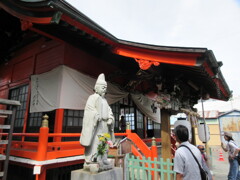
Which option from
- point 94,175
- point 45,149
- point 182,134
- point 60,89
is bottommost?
point 94,175

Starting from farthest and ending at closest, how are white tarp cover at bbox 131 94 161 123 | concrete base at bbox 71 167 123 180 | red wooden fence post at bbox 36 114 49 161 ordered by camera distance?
white tarp cover at bbox 131 94 161 123
red wooden fence post at bbox 36 114 49 161
concrete base at bbox 71 167 123 180

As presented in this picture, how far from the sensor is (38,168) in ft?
13.1

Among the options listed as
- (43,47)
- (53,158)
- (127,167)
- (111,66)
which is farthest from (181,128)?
(43,47)

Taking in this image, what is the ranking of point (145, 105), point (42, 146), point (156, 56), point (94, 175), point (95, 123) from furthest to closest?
1. point (145, 105)
2. point (156, 56)
3. point (42, 146)
4. point (95, 123)
5. point (94, 175)

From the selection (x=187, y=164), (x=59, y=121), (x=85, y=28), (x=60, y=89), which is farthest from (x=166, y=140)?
(x=85, y=28)

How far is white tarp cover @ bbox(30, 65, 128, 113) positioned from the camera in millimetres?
5664

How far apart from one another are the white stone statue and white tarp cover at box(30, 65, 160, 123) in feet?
7.48

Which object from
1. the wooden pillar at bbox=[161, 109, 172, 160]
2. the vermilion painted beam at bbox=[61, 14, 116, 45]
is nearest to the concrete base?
the wooden pillar at bbox=[161, 109, 172, 160]

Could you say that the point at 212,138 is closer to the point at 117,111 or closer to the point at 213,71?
the point at 117,111

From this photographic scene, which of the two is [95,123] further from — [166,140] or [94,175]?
[166,140]

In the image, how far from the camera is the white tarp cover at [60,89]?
566 centimetres

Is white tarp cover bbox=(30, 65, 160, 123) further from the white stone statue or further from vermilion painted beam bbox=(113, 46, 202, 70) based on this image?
the white stone statue

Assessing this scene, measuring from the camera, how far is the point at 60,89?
5621 mm

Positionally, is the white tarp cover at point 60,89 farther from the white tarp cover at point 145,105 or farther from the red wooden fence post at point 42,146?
the white tarp cover at point 145,105
